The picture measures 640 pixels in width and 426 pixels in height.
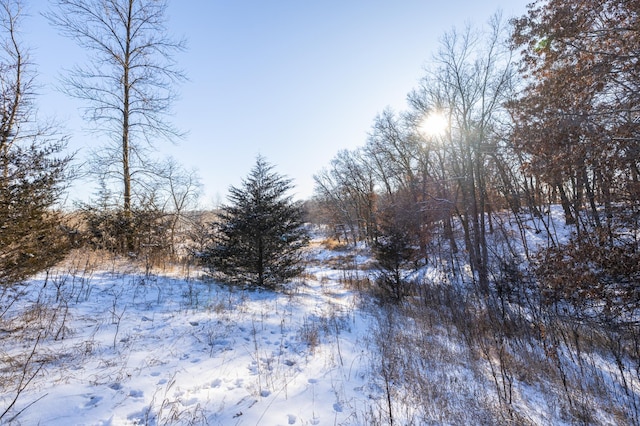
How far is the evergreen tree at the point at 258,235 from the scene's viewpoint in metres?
8.15

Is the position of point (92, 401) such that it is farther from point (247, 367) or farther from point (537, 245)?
point (537, 245)

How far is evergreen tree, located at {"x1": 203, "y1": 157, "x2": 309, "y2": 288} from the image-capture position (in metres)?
8.15

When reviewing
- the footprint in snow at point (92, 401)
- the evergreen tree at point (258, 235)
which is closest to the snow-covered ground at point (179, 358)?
the footprint in snow at point (92, 401)

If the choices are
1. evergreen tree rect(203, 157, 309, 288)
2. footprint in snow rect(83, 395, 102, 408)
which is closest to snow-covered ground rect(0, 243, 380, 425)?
footprint in snow rect(83, 395, 102, 408)

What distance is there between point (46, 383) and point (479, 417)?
5011 mm

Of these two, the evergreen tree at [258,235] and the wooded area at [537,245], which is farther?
the evergreen tree at [258,235]

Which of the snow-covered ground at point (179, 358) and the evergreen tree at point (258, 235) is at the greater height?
the evergreen tree at point (258, 235)

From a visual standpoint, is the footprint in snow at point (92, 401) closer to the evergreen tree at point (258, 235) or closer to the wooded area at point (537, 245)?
the wooded area at point (537, 245)

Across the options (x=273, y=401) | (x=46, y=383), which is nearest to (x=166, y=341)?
(x=46, y=383)

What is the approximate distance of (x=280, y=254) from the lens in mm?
8719

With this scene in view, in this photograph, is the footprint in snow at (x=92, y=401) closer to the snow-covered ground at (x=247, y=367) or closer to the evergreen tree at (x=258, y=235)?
the snow-covered ground at (x=247, y=367)

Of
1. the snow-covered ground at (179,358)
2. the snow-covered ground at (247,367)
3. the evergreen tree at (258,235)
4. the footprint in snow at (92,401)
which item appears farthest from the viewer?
the evergreen tree at (258,235)

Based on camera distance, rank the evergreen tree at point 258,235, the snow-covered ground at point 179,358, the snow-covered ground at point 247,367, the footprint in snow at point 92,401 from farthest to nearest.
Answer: the evergreen tree at point 258,235 < the snow-covered ground at point 247,367 < the snow-covered ground at point 179,358 < the footprint in snow at point 92,401

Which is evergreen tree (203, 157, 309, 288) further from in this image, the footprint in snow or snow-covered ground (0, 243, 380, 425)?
the footprint in snow
